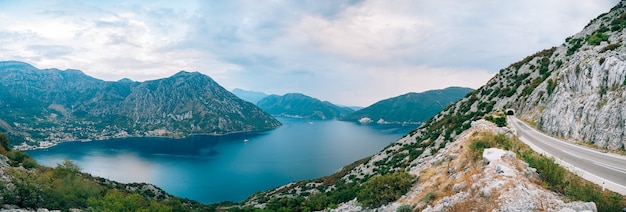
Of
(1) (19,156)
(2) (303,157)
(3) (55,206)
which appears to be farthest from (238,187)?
(3) (55,206)

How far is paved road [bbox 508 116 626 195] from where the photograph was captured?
17828 millimetres

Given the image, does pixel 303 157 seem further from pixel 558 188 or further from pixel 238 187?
pixel 558 188

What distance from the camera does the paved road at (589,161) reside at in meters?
17.8

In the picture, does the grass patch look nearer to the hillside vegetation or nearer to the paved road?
the paved road

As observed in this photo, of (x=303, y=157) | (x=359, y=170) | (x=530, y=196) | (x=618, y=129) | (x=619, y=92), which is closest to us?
(x=530, y=196)

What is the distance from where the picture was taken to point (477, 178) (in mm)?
17641

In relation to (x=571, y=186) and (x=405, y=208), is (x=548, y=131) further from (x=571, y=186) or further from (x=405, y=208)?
(x=405, y=208)

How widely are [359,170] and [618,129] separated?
184ft

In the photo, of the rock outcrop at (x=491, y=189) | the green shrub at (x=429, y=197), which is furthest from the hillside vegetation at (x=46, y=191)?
the green shrub at (x=429, y=197)

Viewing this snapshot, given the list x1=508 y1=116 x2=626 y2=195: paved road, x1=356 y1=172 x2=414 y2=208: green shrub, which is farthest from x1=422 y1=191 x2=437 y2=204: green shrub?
x1=508 y1=116 x2=626 y2=195: paved road

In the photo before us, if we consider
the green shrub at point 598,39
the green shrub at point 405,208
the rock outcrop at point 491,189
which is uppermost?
the green shrub at point 598,39

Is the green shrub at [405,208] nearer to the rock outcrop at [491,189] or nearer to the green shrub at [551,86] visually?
the rock outcrop at [491,189]

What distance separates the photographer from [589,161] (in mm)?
21984

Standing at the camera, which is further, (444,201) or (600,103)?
(600,103)
